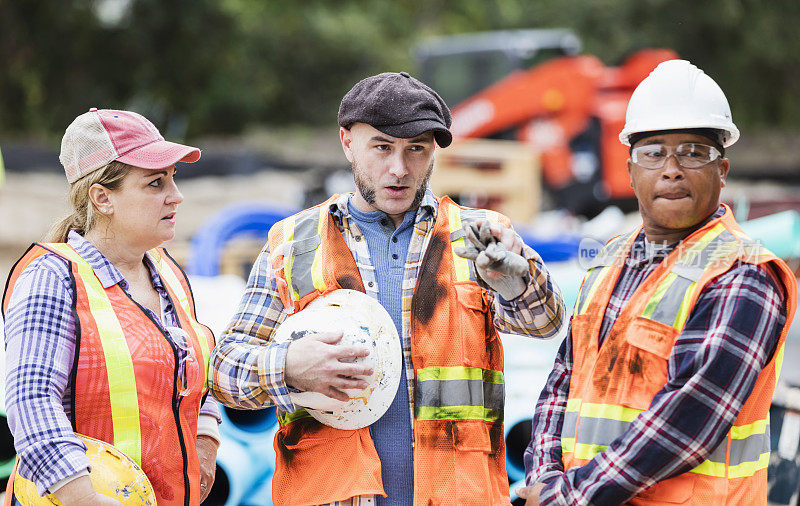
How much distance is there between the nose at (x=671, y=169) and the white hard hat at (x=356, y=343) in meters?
0.87

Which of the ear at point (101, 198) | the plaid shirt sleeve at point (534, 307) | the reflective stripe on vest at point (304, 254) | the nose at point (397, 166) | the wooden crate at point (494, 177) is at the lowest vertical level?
the plaid shirt sleeve at point (534, 307)

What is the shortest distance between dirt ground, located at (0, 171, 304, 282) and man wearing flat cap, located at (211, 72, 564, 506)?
11308mm

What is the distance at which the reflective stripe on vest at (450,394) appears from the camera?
8.31ft

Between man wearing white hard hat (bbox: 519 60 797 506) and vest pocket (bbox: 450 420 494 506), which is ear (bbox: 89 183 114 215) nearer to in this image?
vest pocket (bbox: 450 420 494 506)

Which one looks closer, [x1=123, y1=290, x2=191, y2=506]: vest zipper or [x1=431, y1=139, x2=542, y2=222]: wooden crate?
[x1=123, y1=290, x2=191, y2=506]: vest zipper

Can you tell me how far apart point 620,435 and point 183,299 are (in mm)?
1424

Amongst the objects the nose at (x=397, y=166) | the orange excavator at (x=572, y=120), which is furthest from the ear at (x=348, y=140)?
the orange excavator at (x=572, y=120)

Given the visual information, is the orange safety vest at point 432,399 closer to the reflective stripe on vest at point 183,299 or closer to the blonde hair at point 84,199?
the reflective stripe on vest at point 183,299

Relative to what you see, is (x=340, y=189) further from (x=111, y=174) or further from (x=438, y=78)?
(x=111, y=174)

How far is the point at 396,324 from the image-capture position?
2617 millimetres

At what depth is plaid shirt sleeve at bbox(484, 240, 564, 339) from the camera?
2441 mm

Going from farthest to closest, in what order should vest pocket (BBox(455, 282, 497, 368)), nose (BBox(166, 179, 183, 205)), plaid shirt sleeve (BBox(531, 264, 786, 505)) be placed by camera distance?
nose (BBox(166, 179, 183, 205)) → vest pocket (BBox(455, 282, 497, 368)) → plaid shirt sleeve (BBox(531, 264, 786, 505))

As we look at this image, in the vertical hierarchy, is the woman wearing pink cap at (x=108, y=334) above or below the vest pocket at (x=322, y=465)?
above

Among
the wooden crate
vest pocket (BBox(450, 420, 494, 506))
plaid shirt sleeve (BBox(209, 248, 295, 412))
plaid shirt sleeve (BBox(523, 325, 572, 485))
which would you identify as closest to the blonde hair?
plaid shirt sleeve (BBox(209, 248, 295, 412))
